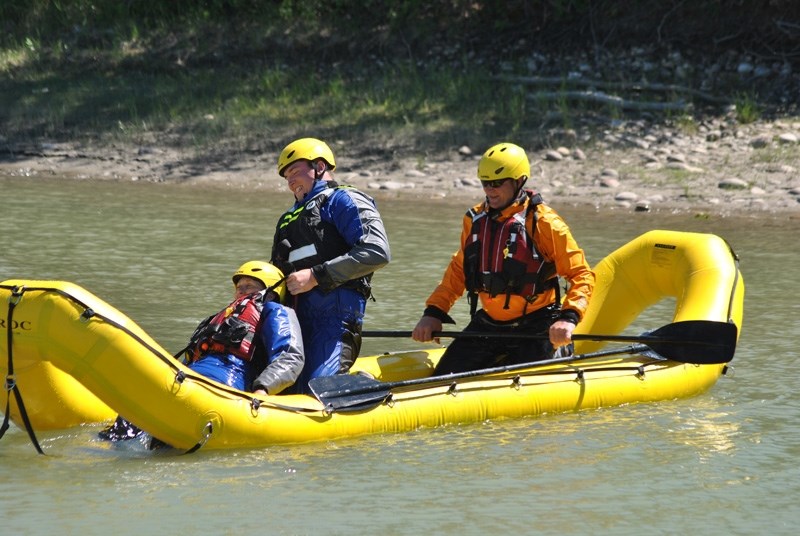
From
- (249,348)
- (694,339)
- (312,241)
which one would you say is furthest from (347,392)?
(694,339)

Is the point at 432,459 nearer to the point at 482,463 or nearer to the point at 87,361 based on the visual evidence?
the point at 482,463

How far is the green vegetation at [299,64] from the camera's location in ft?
52.6

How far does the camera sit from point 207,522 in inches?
204

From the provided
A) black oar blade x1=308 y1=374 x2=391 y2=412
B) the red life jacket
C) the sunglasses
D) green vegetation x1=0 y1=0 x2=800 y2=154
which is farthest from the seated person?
green vegetation x1=0 y1=0 x2=800 y2=154

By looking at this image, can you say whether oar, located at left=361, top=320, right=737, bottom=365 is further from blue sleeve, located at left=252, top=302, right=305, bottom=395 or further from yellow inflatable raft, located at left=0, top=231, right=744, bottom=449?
blue sleeve, located at left=252, top=302, right=305, bottom=395

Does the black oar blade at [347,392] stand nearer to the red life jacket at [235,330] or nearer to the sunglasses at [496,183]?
the red life jacket at [235,330]

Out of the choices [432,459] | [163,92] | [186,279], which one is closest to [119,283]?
[186,279]

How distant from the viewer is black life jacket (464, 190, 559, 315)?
6.63m

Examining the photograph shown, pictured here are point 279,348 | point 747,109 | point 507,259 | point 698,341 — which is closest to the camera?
point 279,348

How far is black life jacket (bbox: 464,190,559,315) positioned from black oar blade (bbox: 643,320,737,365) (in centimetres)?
69

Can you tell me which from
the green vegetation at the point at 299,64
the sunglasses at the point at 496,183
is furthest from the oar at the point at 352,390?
the green vegetation at the point at 299,64

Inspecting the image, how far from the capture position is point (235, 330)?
20.3ft

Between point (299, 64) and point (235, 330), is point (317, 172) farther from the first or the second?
point (299, 64)

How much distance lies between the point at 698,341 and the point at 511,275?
109 centimetres
